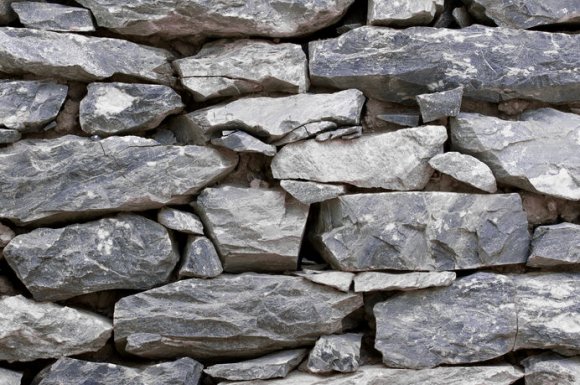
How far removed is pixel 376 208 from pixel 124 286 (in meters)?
0.90

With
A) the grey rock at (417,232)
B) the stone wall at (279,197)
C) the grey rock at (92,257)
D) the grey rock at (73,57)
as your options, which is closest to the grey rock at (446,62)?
the stone wall at (279,197)

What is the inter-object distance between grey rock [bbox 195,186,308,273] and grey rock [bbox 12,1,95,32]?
2.33 ft

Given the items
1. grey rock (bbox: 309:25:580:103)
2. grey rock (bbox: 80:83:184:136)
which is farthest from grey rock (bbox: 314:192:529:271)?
grey rock (bbox: 80:83:184:136)

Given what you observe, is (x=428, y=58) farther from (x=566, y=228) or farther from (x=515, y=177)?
(x=566, y=228)

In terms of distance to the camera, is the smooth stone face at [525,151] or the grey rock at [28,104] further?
the smooth stone face at [525,151]

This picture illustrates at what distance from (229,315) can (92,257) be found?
50 cm

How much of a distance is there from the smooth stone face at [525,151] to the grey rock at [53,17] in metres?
1.33

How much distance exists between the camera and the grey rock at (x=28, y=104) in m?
2.17

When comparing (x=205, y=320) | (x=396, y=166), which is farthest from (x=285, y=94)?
(x=205, y=320)

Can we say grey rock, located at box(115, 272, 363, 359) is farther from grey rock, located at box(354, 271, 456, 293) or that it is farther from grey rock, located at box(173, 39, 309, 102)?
grey rock, located at box(173, 39, 309, 102)

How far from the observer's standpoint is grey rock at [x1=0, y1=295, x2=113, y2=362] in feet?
7.12

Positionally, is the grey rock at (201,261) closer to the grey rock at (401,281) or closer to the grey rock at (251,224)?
the grey rock at (251,224)

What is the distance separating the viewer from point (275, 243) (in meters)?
2.25

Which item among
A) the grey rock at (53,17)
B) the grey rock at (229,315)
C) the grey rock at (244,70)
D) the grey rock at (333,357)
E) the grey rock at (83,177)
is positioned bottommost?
the grey rock at (333,357)
